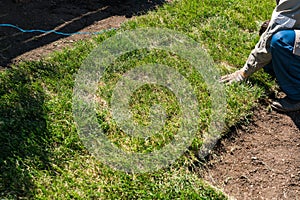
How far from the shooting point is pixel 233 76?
3822 mm

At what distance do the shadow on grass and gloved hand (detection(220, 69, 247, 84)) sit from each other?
1.81 meters

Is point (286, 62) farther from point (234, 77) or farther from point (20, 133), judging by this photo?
point (20, 133)

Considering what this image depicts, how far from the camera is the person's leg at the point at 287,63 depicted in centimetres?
334

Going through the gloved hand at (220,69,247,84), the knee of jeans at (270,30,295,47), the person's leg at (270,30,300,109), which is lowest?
the gloved hand at (220,69,247,84)

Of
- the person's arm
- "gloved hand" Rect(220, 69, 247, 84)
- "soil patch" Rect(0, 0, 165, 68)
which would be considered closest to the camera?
the person's arm

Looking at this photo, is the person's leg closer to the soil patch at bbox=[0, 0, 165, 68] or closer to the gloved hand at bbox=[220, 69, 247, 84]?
the gloved hand at bbox=[220, 69, 247, 84]

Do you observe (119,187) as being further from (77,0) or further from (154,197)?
(77,0)

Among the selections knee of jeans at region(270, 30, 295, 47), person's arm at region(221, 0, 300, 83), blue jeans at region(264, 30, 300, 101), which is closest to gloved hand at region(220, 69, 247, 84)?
person's arm at region(221, 0, 300, 83)

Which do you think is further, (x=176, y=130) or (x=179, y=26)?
(x=179, y=26)

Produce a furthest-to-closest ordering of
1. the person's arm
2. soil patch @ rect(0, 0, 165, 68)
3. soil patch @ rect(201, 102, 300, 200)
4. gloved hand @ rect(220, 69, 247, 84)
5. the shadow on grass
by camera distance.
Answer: soil patch @ rect(0, 0, 165, 68), gloved hand @ rect(220, 69, 247, 84), the person's arm, soil patch @ rect(201, 102, 300, 200), the shadow on grass

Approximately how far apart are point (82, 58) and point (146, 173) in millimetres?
1642

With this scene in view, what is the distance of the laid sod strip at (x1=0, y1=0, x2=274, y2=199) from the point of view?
2697 mm

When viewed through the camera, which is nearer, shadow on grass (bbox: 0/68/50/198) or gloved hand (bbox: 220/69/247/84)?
shadow on grass (bbox: 0/68/50/198)

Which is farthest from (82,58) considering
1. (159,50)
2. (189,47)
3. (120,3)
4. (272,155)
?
(272,155)
